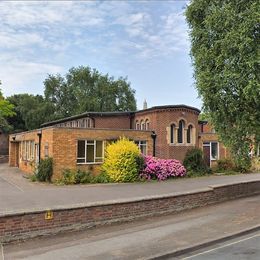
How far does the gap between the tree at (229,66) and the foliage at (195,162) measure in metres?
12.8

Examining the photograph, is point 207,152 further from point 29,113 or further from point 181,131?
point 29,113

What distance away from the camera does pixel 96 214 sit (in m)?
10.4

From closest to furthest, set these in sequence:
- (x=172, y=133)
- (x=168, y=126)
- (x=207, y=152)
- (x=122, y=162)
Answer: (x=122, y=162)
(x=168, y=126)
(x=172, y=133)
(x=207, y=152)

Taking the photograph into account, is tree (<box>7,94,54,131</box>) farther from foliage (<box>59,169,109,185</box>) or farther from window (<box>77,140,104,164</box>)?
foliage (<box>59,169,109,185</box>)

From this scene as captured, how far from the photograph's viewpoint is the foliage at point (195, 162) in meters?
28.4

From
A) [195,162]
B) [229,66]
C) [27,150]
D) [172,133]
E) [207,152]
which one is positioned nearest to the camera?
[229,66]

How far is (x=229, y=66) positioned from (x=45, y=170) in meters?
13.4

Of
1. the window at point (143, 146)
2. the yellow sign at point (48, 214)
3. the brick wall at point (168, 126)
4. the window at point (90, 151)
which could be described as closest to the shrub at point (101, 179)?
the window at point (90, 151)

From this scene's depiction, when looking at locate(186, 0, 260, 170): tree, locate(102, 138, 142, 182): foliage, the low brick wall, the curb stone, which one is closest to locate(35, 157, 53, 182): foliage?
locate(102, 138, 142, 182): foliage

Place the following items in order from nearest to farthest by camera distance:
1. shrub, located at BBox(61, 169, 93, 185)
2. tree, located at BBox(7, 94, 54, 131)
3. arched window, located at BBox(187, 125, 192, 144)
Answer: shrub, located at BBox(61, 169, 93, 185) < arched window, located at BBox(187, 125, 192, 144) < tree, located at BBox(7, 94, 54, 131)

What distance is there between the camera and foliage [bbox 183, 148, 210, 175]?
28.4m

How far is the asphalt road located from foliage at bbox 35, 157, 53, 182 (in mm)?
15240

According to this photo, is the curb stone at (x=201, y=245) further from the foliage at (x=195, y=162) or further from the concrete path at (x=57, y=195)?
the foliage at (x=195, y=162)

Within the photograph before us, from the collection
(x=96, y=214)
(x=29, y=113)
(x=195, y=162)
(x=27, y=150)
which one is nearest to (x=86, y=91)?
(x=29, y=113)
